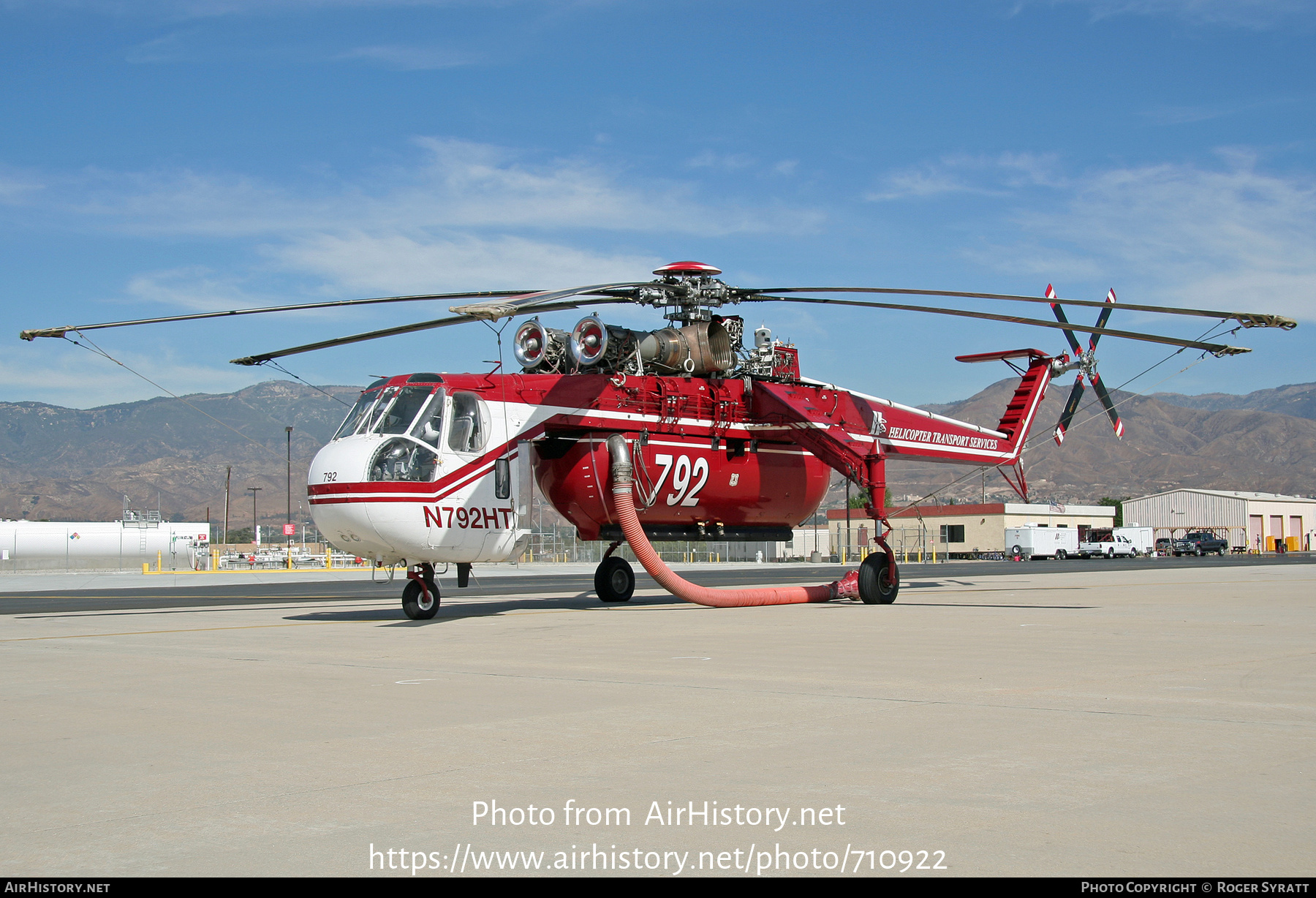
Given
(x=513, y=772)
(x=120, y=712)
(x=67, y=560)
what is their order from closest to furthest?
(x=513, y=772), (x=120, y=712), (x=67, y=560)

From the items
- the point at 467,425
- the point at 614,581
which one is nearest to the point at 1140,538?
the point at 614,581

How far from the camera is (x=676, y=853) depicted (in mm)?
4387

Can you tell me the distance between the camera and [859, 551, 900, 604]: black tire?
21125mm

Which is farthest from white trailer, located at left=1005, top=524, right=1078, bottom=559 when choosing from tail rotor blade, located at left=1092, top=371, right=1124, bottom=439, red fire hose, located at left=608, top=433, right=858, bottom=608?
red fire hose, located at left=608, top=433, right=858, bottom=608

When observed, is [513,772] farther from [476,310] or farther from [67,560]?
[67,560]

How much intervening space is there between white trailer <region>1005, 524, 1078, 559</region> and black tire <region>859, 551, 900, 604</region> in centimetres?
5679

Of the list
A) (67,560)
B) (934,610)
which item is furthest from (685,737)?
(67,560)

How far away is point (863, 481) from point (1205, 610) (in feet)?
23.9

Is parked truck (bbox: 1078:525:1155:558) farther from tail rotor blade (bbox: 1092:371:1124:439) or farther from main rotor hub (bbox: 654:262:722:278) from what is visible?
main rotor hub (bbox: 654:262:722:278)

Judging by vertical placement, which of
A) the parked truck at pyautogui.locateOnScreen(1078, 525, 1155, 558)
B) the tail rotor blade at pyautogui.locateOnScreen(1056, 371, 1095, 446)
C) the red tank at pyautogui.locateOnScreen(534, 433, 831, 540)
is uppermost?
the tail rotor blade at pyautogui.locateOnScreen(1056, 371, 1095, 446)

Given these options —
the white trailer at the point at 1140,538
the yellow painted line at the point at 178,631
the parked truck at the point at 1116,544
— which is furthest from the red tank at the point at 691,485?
the white trailer at the point at 1140,538

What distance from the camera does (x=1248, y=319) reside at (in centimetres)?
1611

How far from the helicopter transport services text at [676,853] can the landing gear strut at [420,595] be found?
42.8 feet

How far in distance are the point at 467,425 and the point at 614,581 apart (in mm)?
6638
